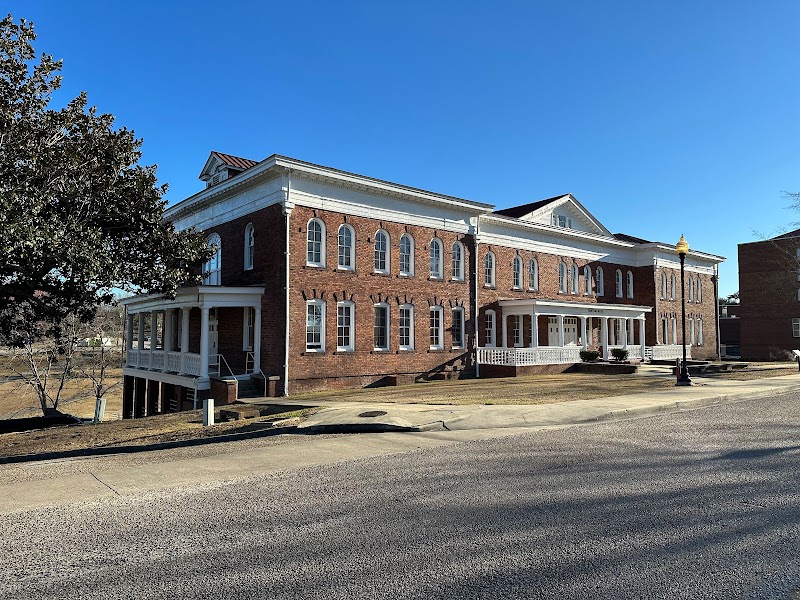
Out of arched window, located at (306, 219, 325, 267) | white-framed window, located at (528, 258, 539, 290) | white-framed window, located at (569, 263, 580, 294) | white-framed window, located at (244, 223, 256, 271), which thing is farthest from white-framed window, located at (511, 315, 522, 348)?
white-framed window, located at (244, 223, 256, 271)

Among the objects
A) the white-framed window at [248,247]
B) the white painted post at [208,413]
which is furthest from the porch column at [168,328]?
the white painted post at [208,413]

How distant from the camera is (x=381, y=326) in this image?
84.8 feet

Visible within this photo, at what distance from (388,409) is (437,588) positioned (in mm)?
10365

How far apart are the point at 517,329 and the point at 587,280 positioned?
7515 millimetres

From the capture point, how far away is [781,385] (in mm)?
21109

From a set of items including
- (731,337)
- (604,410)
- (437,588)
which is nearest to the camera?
(437,588)

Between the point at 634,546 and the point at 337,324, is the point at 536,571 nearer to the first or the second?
the point at 634,546

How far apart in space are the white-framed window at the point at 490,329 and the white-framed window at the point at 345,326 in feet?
29.4

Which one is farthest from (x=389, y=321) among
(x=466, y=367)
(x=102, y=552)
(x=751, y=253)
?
(x=751, y=253)

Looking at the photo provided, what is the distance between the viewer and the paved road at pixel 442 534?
172 inches

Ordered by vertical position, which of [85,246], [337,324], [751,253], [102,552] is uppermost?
[751,253]

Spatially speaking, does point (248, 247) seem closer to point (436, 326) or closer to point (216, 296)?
point (216, 296)

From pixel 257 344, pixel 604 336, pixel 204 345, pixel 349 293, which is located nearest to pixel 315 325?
pixel 349 293

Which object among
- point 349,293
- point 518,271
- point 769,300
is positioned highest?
point 518,271
